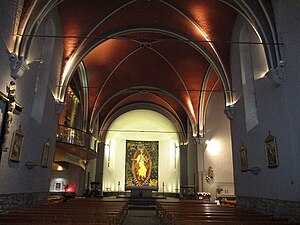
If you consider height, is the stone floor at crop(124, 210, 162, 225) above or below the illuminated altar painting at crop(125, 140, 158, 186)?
below

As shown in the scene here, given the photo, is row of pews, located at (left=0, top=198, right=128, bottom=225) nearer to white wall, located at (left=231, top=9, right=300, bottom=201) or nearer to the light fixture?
white wall, located at (left=231, top=9, right=300, bottom=201)

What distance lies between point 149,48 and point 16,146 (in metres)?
10.3

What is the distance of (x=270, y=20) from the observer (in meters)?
7.69

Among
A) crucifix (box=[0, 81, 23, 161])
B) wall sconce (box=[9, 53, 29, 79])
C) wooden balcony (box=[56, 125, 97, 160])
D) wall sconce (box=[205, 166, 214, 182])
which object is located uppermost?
wall sconce (box=[9, 53, 29, 79])

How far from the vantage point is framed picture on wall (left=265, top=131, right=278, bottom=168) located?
720cm

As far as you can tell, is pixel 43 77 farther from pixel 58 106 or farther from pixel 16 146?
pixel 16 146

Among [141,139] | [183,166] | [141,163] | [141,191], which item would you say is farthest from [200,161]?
[141,139]

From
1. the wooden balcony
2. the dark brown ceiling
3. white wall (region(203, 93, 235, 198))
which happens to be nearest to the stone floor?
the wooden balcony

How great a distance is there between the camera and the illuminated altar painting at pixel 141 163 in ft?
81.6

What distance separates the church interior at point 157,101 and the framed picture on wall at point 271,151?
4 centimetres

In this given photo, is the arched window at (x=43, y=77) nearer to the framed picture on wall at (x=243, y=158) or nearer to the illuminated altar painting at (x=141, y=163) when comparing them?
the framed picture on wall at (x=243, y=158)

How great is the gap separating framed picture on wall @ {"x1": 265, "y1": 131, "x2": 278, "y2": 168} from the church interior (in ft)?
0.13

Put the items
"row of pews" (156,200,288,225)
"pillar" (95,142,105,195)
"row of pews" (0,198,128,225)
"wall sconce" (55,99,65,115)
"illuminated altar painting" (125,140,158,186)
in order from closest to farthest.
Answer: "row of pews" (0,198,128,225) < "row of pews" (156,200,288,225) < "wall sconce" (55,99,65,115) < "pillar" (95,142,105,195) < "illuminated altar painting" (125,140,158,186)

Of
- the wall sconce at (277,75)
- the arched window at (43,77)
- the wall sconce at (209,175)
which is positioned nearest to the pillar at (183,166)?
the wall sconce at (209,175)
